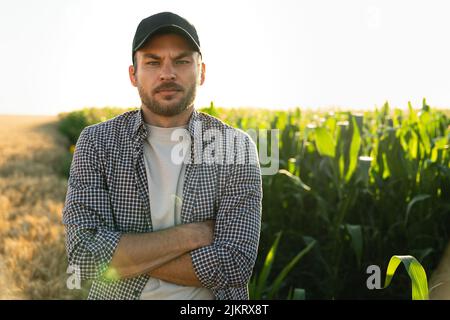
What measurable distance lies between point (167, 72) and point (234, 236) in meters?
0.50

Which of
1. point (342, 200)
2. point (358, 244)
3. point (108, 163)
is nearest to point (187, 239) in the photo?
point (108, 163)

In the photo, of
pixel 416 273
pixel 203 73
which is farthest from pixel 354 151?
pixel 416 273

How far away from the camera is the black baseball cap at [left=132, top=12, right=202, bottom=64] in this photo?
1.65 metres

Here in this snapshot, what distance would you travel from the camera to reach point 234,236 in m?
1.63

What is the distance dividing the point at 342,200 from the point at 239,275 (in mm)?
1573

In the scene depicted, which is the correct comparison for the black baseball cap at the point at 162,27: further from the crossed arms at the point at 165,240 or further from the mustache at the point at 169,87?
the crossed arms at the point at 165,240

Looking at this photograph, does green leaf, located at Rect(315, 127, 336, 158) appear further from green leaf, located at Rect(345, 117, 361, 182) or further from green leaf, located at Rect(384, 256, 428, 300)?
green leaf, located at Rect(384, 256, 428, 300)

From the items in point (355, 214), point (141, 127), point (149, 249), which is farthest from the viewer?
point (355, 214)

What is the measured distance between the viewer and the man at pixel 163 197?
159 centimetres

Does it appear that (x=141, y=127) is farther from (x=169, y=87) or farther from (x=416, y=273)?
(x=416, y=273)

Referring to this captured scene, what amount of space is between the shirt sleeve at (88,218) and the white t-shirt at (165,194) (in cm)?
13

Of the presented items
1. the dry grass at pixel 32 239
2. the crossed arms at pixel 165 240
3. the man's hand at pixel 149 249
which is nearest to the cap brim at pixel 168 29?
the crossed arms at pixel 165 240

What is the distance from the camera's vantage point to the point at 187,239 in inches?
63.2

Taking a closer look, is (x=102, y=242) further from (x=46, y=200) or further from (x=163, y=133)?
(x=46, y=200)
